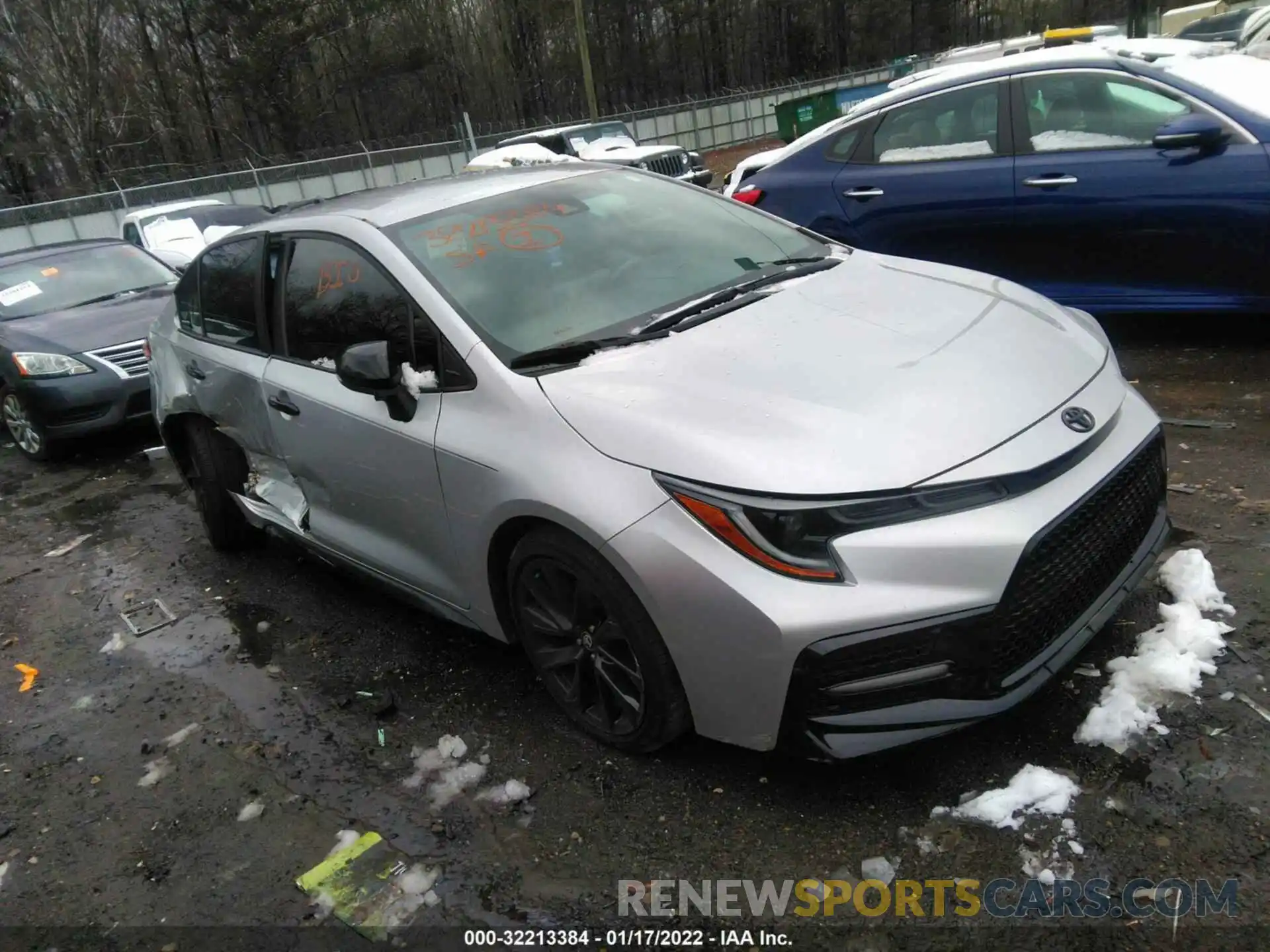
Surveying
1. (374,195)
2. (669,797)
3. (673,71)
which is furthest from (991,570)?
(673,71)

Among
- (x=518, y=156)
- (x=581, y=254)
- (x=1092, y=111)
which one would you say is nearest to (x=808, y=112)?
(x=518, y=156)

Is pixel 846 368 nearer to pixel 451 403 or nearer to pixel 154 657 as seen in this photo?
pixel 451 403

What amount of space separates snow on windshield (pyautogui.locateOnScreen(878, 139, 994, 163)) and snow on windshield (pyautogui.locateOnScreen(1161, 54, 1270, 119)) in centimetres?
98

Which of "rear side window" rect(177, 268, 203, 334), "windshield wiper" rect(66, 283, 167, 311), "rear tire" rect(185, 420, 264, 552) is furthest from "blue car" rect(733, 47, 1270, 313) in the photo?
"windshield wiper" rect(66, 283, 167, 311)

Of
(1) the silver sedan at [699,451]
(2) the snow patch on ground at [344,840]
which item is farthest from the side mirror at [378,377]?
(2) the snow patch on ground at [344,840]

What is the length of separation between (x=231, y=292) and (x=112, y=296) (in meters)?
4.76

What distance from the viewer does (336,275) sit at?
11.4ft

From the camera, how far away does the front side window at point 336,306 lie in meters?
A: 3.19

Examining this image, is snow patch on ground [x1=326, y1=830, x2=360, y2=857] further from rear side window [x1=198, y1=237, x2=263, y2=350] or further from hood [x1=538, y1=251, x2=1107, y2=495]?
rear side window [x1=198, y1=237, x2=263, y2=350]

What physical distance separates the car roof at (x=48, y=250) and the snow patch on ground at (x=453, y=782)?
769cm

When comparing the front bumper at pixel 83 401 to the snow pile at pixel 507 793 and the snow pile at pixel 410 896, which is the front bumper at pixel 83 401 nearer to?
the snow pile at pixel 507 793

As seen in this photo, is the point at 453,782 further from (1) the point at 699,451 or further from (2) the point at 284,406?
(2) the point at 284,406

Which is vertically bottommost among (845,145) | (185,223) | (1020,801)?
(1020,801)

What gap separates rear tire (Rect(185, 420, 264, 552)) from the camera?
4555 mm
